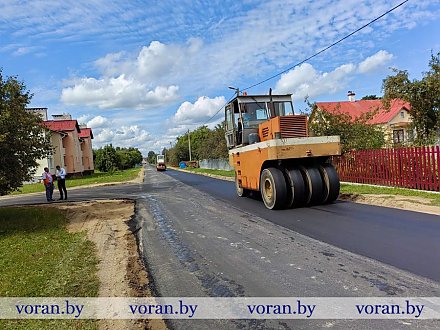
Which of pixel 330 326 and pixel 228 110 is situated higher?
pixel 228 110

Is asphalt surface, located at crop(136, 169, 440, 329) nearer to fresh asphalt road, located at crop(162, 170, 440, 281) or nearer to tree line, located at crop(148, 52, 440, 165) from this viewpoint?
fresh asphalt road, located at crop(162, 170, 440, 281)

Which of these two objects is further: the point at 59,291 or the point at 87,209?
the point at 87,209

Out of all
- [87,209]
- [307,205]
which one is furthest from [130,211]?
[307,205]

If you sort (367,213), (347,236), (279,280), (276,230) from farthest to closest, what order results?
(367,213) < (276,230) < (347,236) < (279,280)

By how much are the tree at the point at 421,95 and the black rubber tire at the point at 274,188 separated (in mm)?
12383

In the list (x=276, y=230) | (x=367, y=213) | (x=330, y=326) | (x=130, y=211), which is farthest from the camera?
(x=130, y=211)

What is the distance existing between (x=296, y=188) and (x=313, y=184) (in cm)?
53

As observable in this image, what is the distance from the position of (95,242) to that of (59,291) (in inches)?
125

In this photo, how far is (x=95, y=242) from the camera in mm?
8188

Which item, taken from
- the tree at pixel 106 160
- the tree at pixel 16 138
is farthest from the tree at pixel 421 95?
the tree at pixel 106 160

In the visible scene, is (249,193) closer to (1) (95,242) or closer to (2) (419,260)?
(1) (95,242)

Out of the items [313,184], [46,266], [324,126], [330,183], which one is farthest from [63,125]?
[46,266]

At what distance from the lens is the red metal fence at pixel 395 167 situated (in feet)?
39.9

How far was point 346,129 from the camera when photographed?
1809 centimetres
